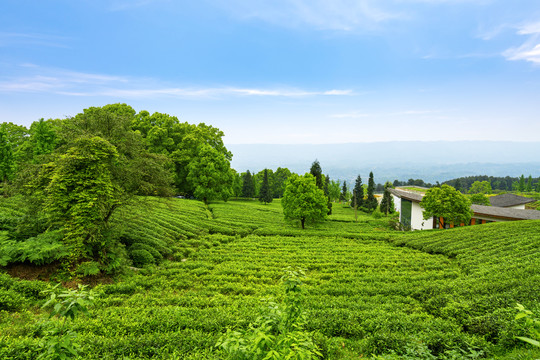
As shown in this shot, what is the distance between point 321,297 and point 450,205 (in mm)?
27730

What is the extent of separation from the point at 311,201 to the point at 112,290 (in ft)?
81.3

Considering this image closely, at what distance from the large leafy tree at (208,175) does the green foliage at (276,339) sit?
39.1 meters

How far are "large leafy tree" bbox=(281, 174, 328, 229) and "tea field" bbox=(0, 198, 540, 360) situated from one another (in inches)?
345

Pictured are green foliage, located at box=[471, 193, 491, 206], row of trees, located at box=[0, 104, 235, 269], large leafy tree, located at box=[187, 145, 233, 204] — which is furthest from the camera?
green foliage, located at box=[471, 193, 491, 206]

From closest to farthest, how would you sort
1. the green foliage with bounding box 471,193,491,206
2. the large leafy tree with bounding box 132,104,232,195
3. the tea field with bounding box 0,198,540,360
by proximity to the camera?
the tea field with bounding box 0,198,540,360
the large leafy tree with bounding box 132,104,232,195
the green foliage with bounding box 471,193,491,206

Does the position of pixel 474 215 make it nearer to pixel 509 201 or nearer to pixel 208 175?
pixel 509 201

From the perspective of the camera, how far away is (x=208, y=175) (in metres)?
43.2

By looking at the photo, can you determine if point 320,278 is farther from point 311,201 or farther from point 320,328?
point 311,201

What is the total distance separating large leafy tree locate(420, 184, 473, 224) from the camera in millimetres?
30719

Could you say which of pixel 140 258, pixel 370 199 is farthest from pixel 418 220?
pixel 140 258

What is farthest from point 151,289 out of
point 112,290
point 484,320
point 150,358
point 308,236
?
point 308,236

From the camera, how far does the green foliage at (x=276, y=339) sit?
11.5 ft

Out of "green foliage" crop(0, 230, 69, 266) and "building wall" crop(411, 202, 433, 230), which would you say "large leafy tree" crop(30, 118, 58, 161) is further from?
"building wall" crop(411, 202, 433, 230)

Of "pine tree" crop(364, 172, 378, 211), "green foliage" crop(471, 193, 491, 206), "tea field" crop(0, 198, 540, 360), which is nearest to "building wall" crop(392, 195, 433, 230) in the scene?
"tea field" crop(0, 198, 540, 360)
